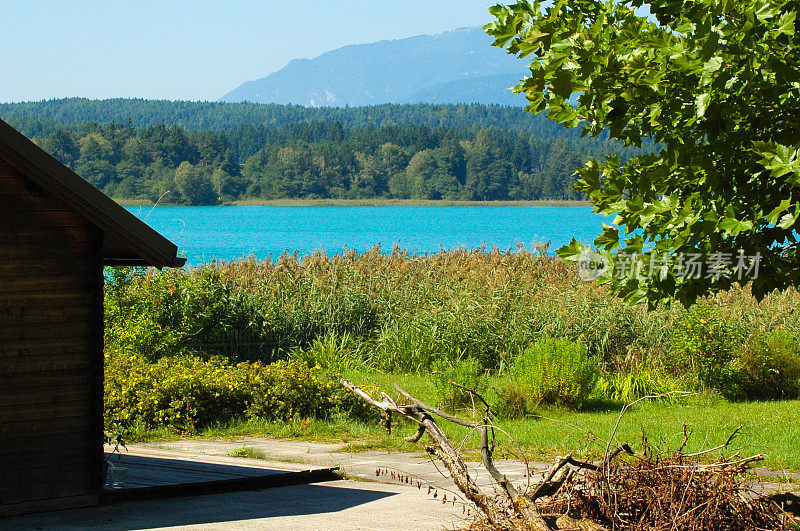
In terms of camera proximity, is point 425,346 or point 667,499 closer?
point 667,499

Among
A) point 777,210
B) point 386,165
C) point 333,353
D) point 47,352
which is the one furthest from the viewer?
point 386,165

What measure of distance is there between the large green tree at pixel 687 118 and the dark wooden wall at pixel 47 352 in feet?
11.1

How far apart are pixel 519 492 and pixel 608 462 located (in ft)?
1.79

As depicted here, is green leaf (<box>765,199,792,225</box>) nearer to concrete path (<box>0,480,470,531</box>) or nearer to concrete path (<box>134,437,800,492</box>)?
concrete path (<box>0,480,470,531</box>)

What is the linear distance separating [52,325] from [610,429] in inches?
253

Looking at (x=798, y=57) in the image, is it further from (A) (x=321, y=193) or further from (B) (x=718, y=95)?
(A) (x=321, y=193)

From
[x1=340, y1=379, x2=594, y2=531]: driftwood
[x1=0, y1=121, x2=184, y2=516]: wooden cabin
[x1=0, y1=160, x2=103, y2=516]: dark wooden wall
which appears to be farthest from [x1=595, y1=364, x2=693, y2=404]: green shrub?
[x1=0, y1=160, x2=103, y2=516]: dark wooden wall

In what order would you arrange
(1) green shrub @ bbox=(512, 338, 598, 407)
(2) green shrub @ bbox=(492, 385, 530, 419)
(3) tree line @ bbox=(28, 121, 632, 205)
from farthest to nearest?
(3) tree line @ bbox=(28, 121, 632, 205), (1) green shrub @ bbox=(512, 338, 598, 407), (2) green shrub @ bbox=(492, 385, 530, 419)

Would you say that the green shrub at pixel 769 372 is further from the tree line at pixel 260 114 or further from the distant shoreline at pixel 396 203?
the tree line at pixel 260 114

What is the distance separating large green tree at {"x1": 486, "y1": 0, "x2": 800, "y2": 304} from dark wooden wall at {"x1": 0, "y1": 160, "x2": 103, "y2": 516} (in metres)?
3.37

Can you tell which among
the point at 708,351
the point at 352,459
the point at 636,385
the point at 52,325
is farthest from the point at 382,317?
the point at 52,325

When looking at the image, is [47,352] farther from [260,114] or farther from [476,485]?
[260,114]

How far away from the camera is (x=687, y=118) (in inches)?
195

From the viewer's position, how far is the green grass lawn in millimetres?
9281
